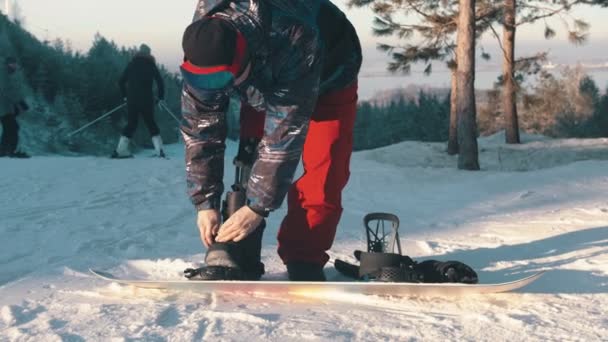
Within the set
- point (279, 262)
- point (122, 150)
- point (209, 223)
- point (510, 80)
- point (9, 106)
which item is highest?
point (510, 80)

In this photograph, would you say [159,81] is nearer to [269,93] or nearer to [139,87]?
[139,87]

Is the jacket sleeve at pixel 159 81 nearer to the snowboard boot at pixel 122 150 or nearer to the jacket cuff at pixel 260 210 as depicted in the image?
the snowboard boot at pixel 122 150

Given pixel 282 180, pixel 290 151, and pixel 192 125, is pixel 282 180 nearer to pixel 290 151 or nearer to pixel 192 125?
pixel 290 151

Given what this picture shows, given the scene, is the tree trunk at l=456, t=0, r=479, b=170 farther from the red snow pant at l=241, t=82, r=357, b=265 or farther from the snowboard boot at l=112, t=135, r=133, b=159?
the red snow pant at l=241, t=82, r=357, b=265

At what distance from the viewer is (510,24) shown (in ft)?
44.9

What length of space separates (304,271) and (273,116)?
71cm

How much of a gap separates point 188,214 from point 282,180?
99.1 inches

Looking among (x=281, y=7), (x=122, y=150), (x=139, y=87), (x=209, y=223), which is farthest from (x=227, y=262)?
(x=139, y=87)

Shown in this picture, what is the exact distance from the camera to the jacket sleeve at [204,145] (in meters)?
2.38

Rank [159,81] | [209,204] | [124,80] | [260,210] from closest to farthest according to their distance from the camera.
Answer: [260,210] < [209,204] < [124,80] < [159,81]

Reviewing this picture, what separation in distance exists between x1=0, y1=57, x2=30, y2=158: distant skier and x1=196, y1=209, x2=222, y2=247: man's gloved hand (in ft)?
25.0

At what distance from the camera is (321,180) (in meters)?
2.63

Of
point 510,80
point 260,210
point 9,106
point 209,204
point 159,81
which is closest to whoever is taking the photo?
point 260,210

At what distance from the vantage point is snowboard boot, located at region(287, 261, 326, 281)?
A: 8.74 feet
